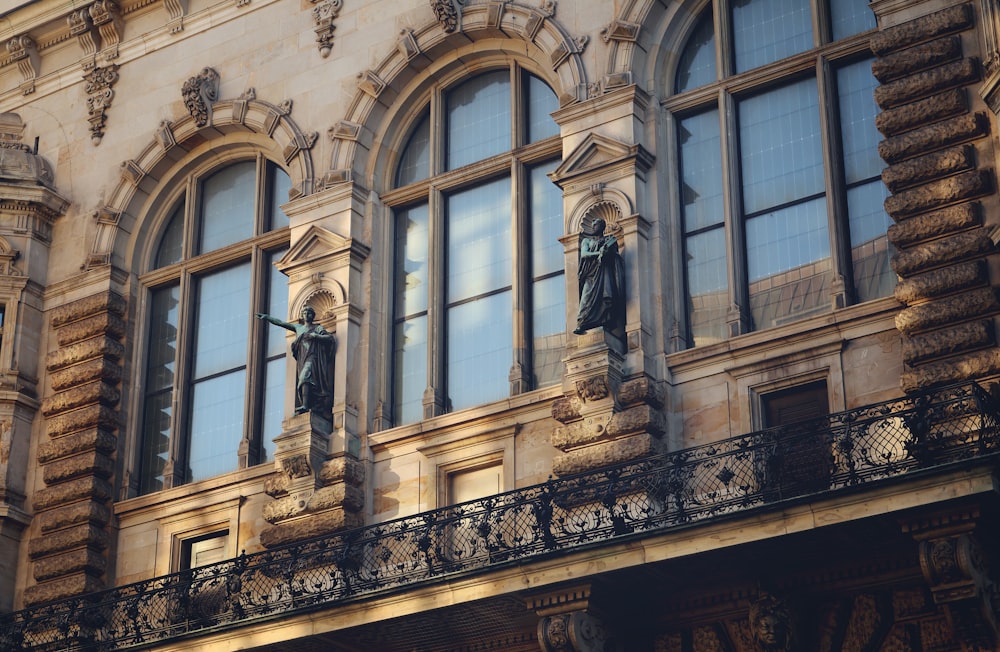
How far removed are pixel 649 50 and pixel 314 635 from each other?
373 inches

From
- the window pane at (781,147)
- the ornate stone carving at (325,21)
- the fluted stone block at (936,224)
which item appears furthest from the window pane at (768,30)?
the ornate stone carving at (325,21)

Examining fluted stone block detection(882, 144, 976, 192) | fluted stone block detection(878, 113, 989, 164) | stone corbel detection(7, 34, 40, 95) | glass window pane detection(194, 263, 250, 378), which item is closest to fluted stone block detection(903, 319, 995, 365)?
fluted stone block detection(882, 144, 976, 192)

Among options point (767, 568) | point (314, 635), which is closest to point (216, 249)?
point (314, 635)

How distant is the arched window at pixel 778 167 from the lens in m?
23.3

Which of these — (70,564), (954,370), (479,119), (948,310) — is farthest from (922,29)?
(70,564)

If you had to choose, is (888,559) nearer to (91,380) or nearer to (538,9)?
(538,9)

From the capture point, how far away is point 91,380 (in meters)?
28.8

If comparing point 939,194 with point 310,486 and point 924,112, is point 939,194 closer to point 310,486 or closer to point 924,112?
point 924,112

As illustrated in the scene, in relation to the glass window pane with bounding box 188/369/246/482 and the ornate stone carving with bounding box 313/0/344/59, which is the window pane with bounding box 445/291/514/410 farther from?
the ornate stone carving with bounding box 313/0/344/59

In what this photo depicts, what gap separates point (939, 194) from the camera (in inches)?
867

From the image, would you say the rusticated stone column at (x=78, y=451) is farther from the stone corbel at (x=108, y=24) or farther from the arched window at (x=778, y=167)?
the arched window at (x=778, y=167)

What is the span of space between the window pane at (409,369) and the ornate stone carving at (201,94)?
217 inches

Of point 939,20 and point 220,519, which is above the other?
point 939,20

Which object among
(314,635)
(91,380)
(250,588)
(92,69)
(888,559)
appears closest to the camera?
(888,559)
